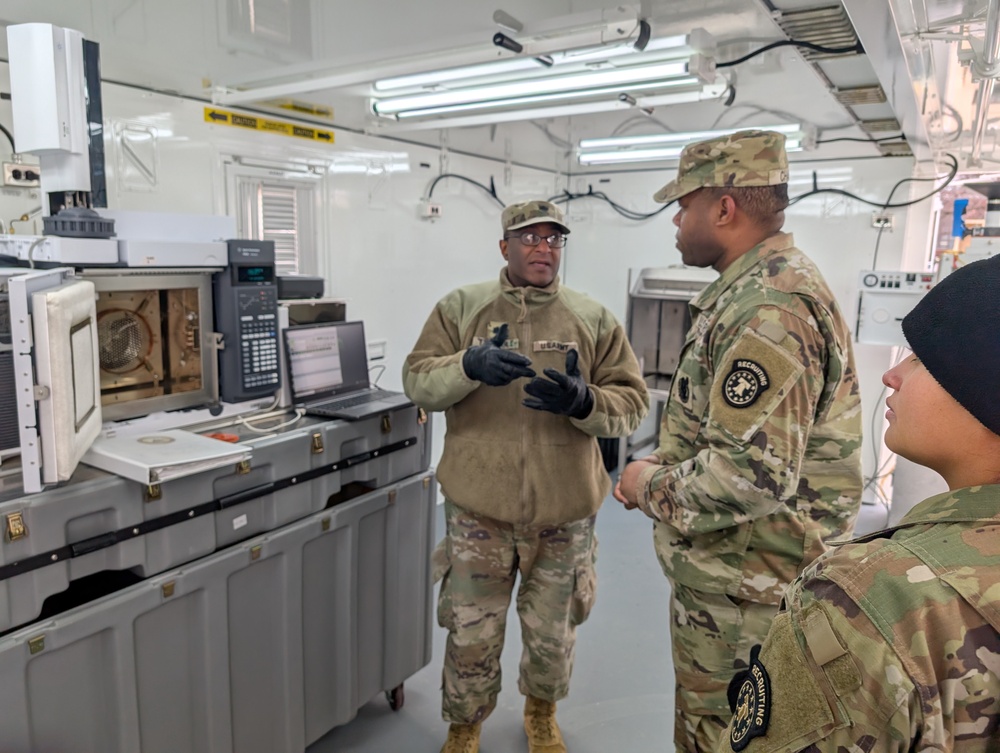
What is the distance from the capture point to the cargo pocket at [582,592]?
212cm

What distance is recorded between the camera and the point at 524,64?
7.09 feet

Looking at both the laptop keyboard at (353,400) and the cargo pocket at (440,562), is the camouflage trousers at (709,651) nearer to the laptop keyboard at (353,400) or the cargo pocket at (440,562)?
the cargo pocket at (440,562)

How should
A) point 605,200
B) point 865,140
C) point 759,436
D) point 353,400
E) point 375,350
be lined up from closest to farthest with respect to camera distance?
point 759,436 < point 353,400 < point 375,350 < point 865,140 < point 605,200

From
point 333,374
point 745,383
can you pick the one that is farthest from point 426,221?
point 745,383

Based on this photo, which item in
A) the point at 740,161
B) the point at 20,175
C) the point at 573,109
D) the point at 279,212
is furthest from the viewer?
the point at 279,212

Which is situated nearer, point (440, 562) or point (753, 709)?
point (753, 709)

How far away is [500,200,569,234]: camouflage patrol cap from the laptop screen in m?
0.66

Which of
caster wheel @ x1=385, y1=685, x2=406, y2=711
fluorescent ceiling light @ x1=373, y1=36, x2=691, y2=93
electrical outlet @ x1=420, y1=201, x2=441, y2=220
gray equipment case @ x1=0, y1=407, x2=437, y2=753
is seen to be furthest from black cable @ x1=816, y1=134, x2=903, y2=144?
caster wheel @ x1=385, y1=685, x2=406, y2=711

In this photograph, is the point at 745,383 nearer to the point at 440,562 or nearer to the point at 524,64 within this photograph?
the point at 440,562

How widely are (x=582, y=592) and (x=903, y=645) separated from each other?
152cm

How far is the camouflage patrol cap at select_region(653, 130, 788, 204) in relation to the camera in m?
1.51

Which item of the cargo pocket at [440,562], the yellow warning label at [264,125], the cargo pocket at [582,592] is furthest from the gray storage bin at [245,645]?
the yellow warning label at [264,125]

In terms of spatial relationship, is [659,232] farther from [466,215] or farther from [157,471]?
[157,471]

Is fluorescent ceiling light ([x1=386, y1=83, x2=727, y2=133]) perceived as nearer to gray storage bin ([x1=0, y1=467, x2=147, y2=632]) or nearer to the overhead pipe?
the overhead pipe
